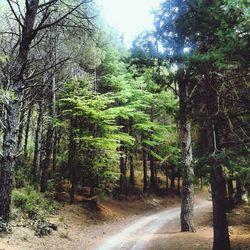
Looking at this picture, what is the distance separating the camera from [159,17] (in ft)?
38.9

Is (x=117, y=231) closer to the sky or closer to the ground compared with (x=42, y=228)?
closer to the ground

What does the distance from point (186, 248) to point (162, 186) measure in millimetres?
27057

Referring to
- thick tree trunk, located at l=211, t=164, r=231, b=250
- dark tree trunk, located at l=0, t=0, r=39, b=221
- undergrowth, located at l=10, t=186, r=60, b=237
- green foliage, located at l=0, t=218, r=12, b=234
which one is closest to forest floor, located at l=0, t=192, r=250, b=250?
green foliage, located at l=0, t=218, r=12, b=234

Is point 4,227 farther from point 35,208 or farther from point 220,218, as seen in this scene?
point 220,218

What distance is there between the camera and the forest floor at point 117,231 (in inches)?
464

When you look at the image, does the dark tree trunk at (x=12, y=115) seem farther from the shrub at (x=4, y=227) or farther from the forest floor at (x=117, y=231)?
the forest floor at (x=117, y=231)

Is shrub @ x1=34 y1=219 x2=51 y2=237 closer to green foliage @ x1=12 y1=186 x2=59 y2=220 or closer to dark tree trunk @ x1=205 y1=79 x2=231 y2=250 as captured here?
green foliage @ x1=12 y1=186 x2=59 y2=220

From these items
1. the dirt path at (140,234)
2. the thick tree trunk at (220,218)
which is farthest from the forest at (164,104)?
the dirt path at (140,234)

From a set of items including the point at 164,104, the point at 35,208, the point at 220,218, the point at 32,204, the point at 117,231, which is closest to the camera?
the point at 220,218

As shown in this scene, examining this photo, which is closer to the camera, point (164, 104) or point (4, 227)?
point (4, 227)

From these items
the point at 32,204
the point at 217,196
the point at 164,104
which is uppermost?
the point at 164,104

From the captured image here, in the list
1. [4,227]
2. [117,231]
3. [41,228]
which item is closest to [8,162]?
[4,227]

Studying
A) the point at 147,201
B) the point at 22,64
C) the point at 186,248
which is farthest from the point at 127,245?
the point at 147,201

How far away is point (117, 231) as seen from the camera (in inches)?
695
